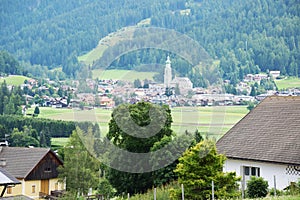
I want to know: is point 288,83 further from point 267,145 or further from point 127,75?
point 127,75

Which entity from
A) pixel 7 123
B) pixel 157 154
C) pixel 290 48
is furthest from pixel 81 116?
pixel 290 48

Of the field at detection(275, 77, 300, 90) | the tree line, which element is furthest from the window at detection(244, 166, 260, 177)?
the field at detection(275, 77, 300, 90)

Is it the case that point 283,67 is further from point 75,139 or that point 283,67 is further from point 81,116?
point 81,116

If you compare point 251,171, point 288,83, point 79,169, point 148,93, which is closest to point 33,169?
point 79,169

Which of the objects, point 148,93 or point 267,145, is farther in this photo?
point 267,145

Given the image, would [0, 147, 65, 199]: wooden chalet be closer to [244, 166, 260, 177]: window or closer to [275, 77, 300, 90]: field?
[244, 166, 260, 177]: window

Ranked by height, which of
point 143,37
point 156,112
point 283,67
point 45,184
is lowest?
point 45,184

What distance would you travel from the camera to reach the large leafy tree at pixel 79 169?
1485 inches

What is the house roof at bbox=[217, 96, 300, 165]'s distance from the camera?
66.2 ft

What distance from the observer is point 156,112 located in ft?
63.8

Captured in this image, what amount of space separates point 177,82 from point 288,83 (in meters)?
139

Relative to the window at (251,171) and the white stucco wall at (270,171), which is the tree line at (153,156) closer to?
the white stucco wall at (270,171)

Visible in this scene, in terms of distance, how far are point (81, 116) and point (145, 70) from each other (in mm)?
2452

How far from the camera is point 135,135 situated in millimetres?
20500
